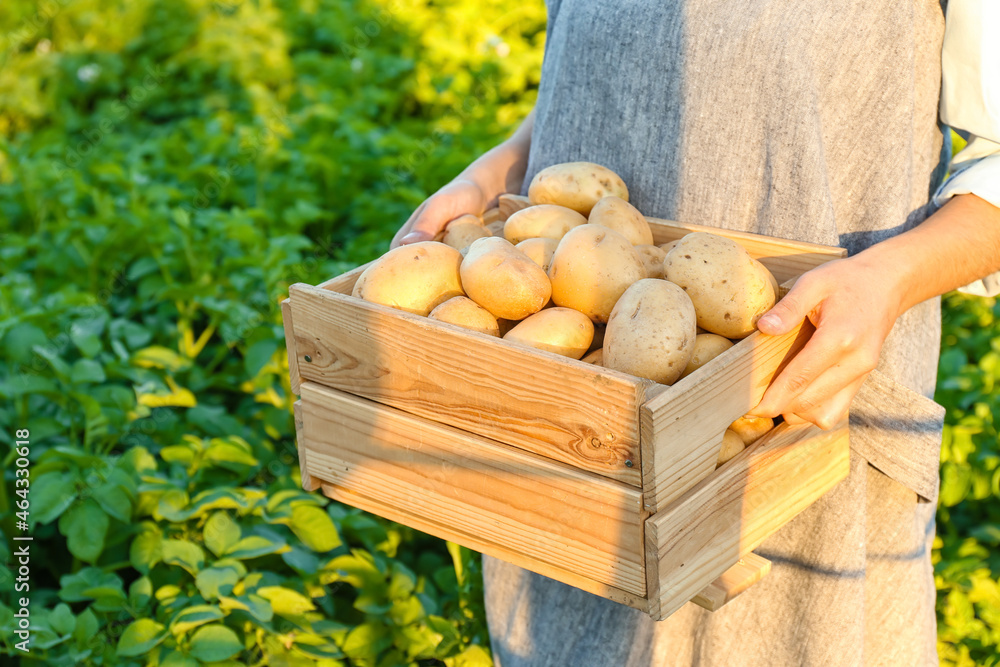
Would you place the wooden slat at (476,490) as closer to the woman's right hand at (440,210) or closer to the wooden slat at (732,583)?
the wooden slat at (732,583)

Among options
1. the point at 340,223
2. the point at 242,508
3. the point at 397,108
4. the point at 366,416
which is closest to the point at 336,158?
the point at 340,223

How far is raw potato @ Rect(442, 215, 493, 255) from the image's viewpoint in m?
1.61

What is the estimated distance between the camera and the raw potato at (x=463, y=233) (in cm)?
161

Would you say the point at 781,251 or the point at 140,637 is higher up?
the point at 781,251

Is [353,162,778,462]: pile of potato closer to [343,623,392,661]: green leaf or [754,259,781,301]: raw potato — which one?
[754,259,781,301]: raw potato

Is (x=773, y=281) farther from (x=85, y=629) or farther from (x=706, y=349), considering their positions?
(x=85, y=629)

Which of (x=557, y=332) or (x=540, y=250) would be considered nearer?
(x=557, y=332)

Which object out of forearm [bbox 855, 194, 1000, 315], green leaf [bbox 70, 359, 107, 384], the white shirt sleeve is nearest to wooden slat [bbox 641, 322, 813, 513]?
forearm [bbox 855, 194, 1000, 315]

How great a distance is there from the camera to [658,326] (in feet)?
3.97

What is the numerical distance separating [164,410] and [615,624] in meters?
1.35

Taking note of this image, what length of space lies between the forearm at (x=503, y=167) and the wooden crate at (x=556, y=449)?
18.8 inches

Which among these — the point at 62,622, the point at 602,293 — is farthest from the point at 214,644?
the point at 602,293

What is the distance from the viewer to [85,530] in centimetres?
190

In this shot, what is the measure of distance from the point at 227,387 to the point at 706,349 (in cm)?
171
